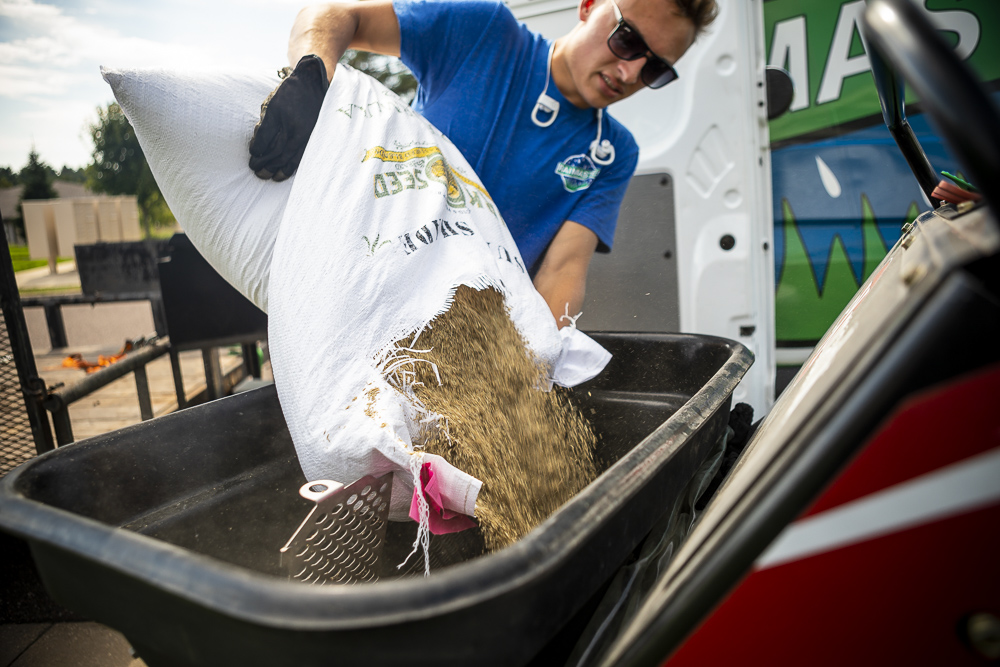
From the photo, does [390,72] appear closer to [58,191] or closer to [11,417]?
[11,417]

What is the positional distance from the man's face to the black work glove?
28.9 inches

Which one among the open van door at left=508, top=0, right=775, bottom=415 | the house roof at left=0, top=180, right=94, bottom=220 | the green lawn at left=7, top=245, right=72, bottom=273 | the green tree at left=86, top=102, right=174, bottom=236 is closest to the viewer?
the open van door at left=508, top=0, right=775, bottom=415

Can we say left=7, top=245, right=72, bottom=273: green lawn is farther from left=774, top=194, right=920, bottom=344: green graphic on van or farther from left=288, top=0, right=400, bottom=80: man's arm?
left=774, top=194, right=920, bottom=344: green graphic on van

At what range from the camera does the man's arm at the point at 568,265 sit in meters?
1.66

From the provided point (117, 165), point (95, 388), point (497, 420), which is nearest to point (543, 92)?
point (497, 420)

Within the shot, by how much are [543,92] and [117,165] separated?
1817cm

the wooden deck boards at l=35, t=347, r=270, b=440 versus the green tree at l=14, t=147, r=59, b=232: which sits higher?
the green tree at l=14, t=147, r=59, b=232

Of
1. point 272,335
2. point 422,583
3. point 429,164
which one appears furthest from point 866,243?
point 422,583

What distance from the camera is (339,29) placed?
1304mm

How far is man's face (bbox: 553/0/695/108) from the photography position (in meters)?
1.45

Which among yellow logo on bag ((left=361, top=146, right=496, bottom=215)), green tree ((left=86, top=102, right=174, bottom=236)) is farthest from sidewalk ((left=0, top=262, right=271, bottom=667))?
green tree ((left=86, top=102, right=174, bottom=236))

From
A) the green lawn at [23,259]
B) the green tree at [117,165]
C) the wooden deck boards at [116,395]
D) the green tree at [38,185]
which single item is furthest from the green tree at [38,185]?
the wooden deck boards at [116,395]

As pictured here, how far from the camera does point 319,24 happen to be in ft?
4.18

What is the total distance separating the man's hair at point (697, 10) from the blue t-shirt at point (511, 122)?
355 millimetres
